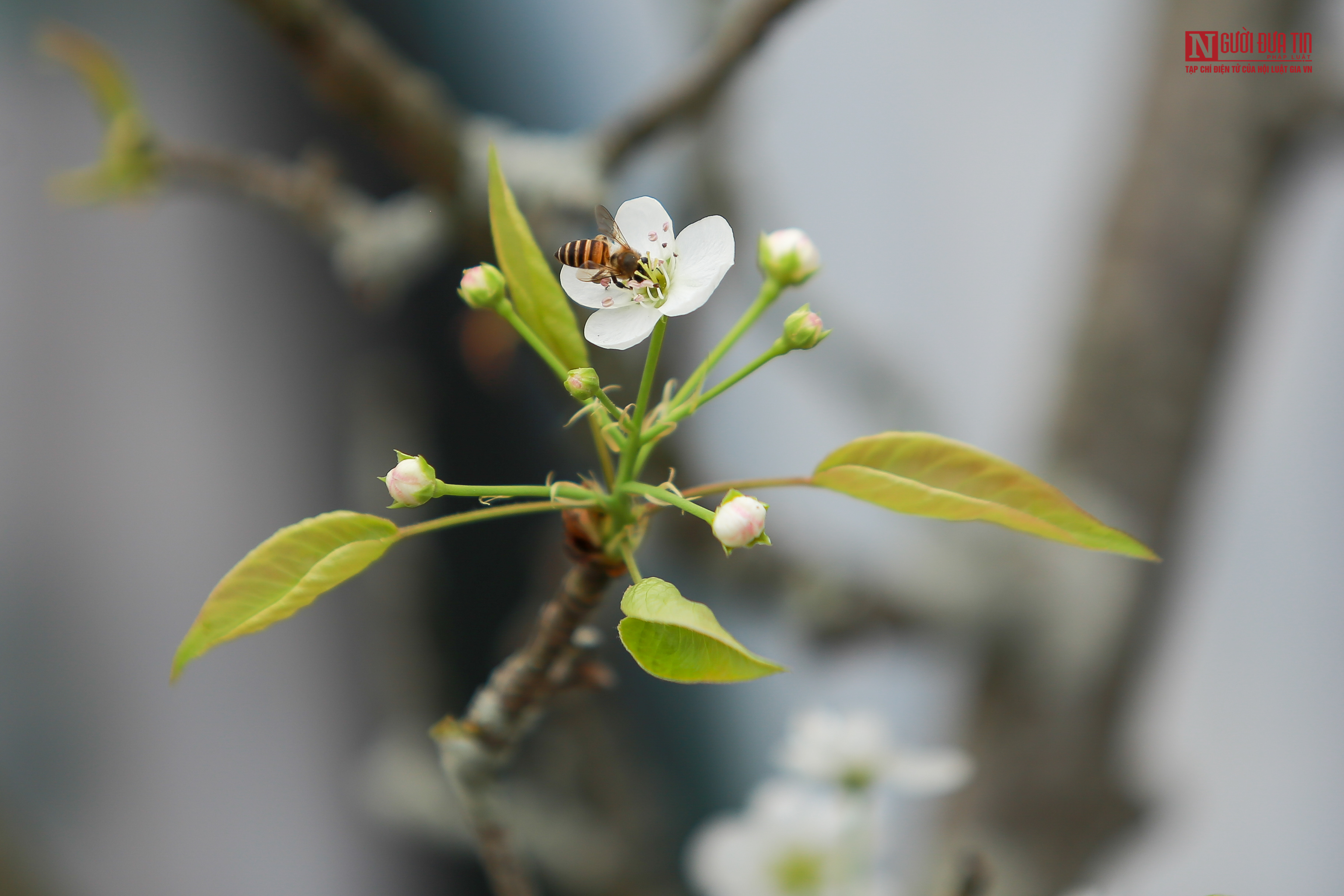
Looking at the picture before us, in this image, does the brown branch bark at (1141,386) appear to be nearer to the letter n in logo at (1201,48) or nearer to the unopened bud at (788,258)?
the letter n in logo at (1201,48)

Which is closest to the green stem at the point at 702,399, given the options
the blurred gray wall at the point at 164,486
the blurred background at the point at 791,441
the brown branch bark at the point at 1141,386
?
the blurred background at the point at 791,441

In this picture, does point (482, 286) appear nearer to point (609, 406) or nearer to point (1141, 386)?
point (609, 406)

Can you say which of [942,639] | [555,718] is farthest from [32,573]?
[942,639]

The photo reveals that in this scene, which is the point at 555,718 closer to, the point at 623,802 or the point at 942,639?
the point at 623,802

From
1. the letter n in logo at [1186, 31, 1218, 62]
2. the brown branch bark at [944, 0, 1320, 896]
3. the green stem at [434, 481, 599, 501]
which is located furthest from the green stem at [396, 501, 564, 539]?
the letter n in logo at [1186, 31, 1218, 62]

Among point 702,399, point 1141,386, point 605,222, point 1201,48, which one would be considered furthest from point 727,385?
point 1201,48

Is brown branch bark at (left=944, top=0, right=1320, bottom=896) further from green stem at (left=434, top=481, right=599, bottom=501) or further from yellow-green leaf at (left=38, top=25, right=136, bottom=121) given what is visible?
yellow-green leaf at (left=38, top=25, right=136, bottom=121)
